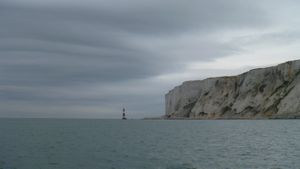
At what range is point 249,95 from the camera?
13038 cm

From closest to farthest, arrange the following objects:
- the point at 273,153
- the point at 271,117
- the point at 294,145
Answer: the point at 273,153 → the point at 294,145 → the point at 271,117

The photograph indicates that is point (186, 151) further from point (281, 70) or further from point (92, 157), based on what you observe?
point (281, 70)

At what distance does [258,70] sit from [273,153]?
9848cm

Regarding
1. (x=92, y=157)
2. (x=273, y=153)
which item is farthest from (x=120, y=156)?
(x=273, y=153)

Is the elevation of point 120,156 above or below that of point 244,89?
below

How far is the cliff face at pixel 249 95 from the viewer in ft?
388

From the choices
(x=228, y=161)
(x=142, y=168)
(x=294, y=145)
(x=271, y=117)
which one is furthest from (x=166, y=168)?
(x=271, y=117)

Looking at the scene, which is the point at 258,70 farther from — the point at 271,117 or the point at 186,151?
the point at 186,151

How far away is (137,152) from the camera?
35.5m

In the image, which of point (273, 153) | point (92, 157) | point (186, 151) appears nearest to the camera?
point (92, 157)

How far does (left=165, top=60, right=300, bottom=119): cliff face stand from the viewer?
11831 cm

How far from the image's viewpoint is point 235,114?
136 metres

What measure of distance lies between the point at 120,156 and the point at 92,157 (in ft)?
7.22

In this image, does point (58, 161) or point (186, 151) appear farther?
point (186, 151)
